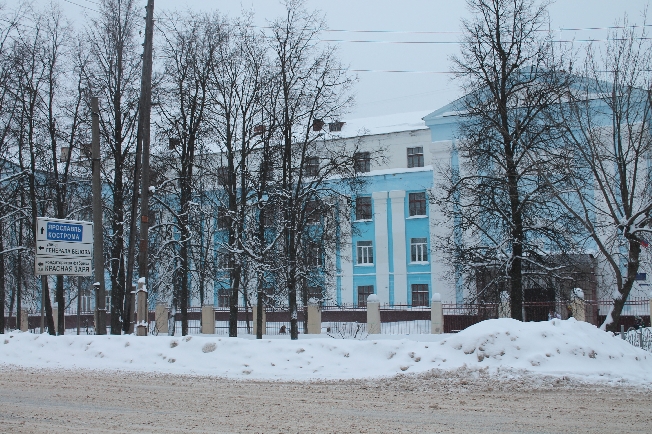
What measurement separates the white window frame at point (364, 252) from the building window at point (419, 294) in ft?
12.1

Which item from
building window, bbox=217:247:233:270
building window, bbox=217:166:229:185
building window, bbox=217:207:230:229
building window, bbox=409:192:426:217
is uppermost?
building window, bbox=409:192:426:217

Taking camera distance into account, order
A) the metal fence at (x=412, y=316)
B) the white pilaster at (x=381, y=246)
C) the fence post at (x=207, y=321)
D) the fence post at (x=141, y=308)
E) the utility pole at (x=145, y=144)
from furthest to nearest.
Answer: the white pilaster at (x=381, y=246)
the fence post at (x=207, y=321)
the metal fence at (x=412, y=316)
the fence post at (x=141, y=308)
the utility pole at (x=145, y=144)

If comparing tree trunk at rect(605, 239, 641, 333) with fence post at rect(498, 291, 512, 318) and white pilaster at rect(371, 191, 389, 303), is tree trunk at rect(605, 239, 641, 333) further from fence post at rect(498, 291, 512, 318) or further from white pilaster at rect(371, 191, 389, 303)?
white pilaster at rect(371, 191, 389, 303)

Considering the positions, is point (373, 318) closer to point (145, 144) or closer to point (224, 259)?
point (224, 259)

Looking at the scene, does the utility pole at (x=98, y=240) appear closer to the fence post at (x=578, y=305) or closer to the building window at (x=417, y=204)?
the fence post at (x=578, y=305)

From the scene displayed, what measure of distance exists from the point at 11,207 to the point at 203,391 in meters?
20.7

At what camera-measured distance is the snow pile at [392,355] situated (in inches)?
475

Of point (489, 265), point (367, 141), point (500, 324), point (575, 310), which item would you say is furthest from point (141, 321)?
point (367, 141)

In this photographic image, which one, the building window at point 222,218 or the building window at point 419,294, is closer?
the building window at point 222,218

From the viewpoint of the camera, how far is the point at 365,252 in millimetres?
47375

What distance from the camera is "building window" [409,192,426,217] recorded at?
4594cm

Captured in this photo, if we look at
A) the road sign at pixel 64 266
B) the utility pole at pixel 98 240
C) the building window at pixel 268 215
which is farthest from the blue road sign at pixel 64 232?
the building window at pixel 268 215

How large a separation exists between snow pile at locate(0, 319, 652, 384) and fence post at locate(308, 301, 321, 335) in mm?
15982

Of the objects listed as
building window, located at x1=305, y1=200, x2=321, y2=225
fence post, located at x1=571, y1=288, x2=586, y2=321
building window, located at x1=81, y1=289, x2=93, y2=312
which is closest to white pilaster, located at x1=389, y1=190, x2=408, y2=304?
building window, located at x1=305, y1=200, x2=321, y2=225
